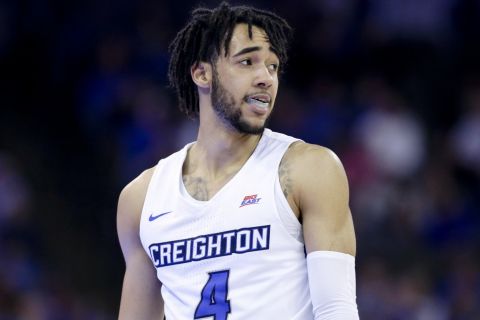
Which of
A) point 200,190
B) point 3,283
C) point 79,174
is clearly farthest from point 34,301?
point 200,190

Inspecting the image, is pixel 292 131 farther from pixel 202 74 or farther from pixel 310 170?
pixel 310 170

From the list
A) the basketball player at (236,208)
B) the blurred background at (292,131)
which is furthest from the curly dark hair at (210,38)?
the blurred background at (292,131)

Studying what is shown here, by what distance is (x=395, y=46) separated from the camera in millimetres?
10727

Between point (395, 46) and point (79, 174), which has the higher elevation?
point (395, 46)

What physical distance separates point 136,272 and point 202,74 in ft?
2.93

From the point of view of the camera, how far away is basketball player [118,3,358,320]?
12.9 feet

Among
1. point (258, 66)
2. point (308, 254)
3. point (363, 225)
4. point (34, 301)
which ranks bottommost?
point (34, 301)

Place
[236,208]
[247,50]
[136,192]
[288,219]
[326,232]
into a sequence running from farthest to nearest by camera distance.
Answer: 1. [136,192]
2. [247,50]
3. [236,208]
4. [288,219]
5. [326,232]

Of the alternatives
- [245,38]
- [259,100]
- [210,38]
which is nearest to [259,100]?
[259,100]

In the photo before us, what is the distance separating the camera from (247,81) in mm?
4207

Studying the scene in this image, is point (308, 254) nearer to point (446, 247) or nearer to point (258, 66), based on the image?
point (258, 66)

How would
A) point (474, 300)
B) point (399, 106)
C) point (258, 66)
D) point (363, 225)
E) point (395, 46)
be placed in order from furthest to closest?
point (395, 46) → point (399, 106) → point (363, 225) → point (474, 300) → point (258, 66)

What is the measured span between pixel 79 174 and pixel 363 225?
308 cm

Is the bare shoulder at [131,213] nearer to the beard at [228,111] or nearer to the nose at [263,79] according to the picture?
the beard at [228,111]
